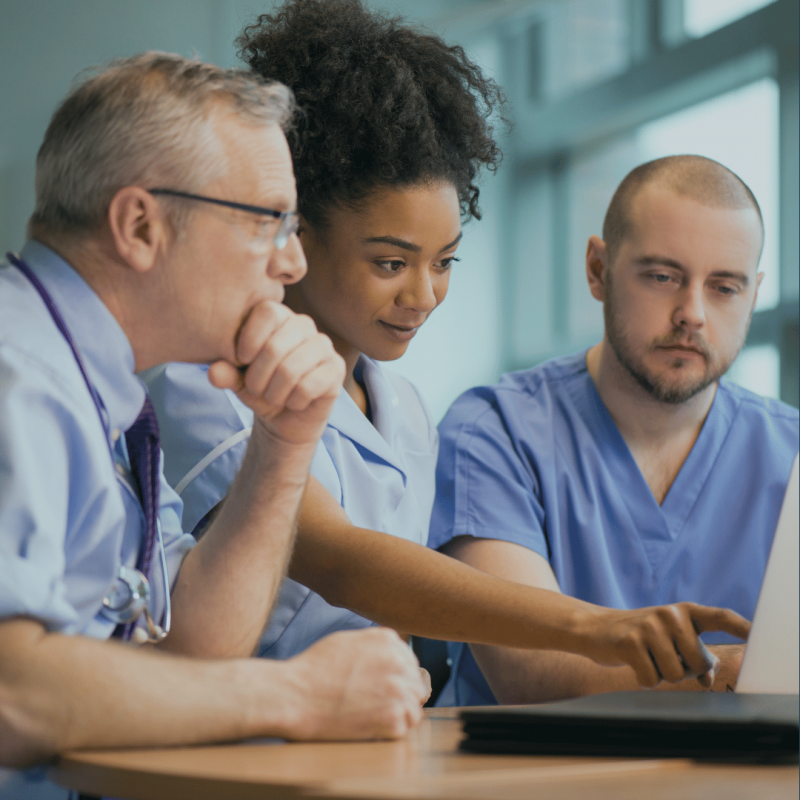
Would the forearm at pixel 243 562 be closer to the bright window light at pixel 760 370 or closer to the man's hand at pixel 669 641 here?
the man's hand at pixel 669 641

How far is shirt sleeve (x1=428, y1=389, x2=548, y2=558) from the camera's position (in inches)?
55.1

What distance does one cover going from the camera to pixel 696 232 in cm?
149

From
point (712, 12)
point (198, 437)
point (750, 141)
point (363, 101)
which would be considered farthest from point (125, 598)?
point (712, 12)

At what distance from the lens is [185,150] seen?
32.0 inches

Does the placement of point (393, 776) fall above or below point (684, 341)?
below

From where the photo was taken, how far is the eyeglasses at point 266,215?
81cm

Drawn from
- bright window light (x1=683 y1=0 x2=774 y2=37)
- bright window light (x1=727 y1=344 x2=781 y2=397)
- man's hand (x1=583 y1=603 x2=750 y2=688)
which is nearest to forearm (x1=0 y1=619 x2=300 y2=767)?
man's hand (x1=583 y1=603 x2=750 y2=688)

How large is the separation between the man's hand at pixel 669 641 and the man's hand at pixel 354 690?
0.91 ft

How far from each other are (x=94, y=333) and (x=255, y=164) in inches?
8.2

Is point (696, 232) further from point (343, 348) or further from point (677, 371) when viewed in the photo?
point (343, 348)

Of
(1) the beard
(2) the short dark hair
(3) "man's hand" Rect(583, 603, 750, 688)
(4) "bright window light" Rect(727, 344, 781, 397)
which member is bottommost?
(3) "man's hand" Rect(583, 603, 750, 688)

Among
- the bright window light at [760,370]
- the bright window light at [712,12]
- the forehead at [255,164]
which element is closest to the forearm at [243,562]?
the forehead at [255,164]

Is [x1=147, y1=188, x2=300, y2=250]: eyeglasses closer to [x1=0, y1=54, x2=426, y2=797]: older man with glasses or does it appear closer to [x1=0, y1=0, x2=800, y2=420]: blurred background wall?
[x1=0, y1=54, x2=426, y2=797]: older man with glasses

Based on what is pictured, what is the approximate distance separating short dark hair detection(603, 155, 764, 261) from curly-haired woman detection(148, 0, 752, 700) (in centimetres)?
26
